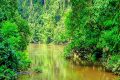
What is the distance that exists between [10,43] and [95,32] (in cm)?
1921

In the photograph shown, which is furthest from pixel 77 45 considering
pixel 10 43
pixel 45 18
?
pixel 45 18

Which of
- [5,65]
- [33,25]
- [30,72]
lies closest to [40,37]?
[33,25]

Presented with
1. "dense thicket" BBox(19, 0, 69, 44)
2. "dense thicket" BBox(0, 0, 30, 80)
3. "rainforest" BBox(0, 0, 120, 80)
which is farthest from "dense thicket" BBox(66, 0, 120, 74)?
"dense thicket" BBox(19, 0, 69, 44)

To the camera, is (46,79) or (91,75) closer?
(46,79)

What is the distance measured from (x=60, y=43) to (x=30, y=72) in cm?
7581

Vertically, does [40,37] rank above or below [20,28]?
below

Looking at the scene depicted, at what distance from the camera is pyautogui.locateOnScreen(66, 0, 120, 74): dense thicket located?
38.4m

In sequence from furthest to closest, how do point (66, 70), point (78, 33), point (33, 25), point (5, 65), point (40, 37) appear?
point (33, 25) → point (40, 37) → point (78, 33) → point (66, 70) → point (5, 65)

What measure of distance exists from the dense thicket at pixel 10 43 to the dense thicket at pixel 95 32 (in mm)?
8355

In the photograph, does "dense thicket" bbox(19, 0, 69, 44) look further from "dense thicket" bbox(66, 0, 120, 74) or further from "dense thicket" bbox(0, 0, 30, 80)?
"dense thicket" bbox(0, 0, 30, 80)

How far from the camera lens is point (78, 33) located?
49.7 meters

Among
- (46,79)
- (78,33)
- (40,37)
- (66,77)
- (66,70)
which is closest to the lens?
(46,79)

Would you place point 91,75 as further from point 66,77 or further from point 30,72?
point 30,72

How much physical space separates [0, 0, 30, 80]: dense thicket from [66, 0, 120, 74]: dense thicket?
8355mm
